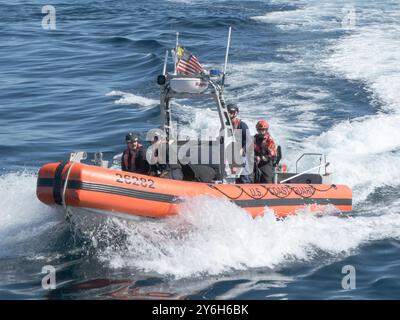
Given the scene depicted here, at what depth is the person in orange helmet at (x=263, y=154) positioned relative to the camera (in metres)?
10.6

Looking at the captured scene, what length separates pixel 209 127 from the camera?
15031 mm

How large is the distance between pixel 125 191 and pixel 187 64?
76.3 inches

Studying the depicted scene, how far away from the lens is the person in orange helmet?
10.6 meters

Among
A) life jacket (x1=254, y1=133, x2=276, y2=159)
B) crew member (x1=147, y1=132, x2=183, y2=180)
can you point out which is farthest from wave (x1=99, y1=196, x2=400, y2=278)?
life jacket (x1=254, y1=133, x2=276, y2=159)

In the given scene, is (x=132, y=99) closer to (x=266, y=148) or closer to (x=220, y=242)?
(x=266, y=148)

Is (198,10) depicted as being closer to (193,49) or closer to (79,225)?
(193,49)

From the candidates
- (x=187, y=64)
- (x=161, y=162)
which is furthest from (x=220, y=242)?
(x=187, y=64)

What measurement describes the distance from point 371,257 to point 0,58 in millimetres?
14631

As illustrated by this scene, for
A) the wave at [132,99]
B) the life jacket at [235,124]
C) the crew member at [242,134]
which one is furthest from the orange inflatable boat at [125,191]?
the wave at [132,99]

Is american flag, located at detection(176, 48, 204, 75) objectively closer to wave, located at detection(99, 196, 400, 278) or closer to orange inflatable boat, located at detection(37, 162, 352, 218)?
orange inflatable boat, located at detection(37, 162, 352, 218)

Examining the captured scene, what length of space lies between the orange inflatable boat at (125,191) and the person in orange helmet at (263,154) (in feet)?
2.06

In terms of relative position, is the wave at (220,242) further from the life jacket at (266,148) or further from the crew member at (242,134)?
the life jacket at (266,148)
